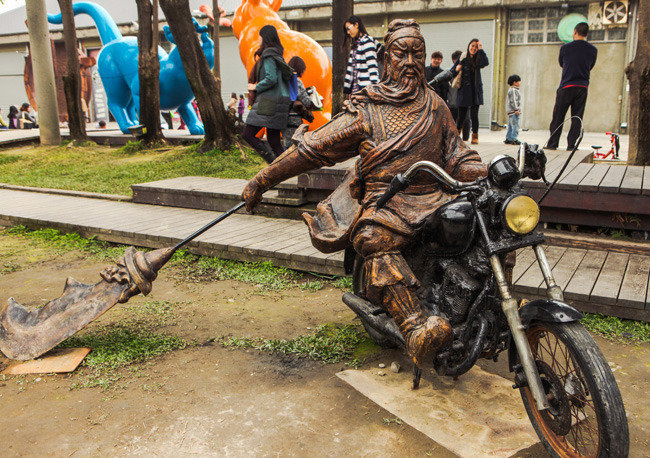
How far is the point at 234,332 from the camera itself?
390 cm

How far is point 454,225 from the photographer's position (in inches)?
99.1

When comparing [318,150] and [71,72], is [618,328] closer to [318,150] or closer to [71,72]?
[318,150]

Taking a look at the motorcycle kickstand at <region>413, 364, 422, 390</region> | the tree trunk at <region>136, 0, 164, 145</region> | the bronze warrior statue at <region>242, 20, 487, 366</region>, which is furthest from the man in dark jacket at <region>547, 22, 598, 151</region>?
the tree trunk at <region>136, 0, 164, 145</region>

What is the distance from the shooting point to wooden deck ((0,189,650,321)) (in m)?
3.87

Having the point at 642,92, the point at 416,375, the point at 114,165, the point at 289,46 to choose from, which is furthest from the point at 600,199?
the point at 114,165

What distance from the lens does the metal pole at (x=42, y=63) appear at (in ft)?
41.0

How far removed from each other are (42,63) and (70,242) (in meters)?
8.06

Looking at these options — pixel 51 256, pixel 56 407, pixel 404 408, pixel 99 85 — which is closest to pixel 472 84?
pixel 51 256

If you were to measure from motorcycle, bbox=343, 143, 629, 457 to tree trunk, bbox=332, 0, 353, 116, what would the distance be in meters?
6.41

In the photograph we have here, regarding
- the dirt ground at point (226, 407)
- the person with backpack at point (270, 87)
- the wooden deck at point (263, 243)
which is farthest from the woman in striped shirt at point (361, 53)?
the dirt ground at point (226, 407)

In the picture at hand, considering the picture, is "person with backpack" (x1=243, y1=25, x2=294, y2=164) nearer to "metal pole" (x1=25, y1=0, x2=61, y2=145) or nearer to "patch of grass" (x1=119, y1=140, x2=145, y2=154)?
"patch of grass" (x1=119, y1=140, x2=145, y2=154)

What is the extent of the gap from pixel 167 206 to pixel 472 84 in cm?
519

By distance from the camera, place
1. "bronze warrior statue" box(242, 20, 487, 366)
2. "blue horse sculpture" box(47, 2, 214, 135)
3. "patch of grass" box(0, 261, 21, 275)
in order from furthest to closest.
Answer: "blue horse sculpture" box(47, 2, 214, 135) < "patch of grass" box(0, 261, 21, 275) < "bronze warrior statue" box(242, 20, 487, 366)

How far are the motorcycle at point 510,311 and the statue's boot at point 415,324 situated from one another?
4.8 inches
